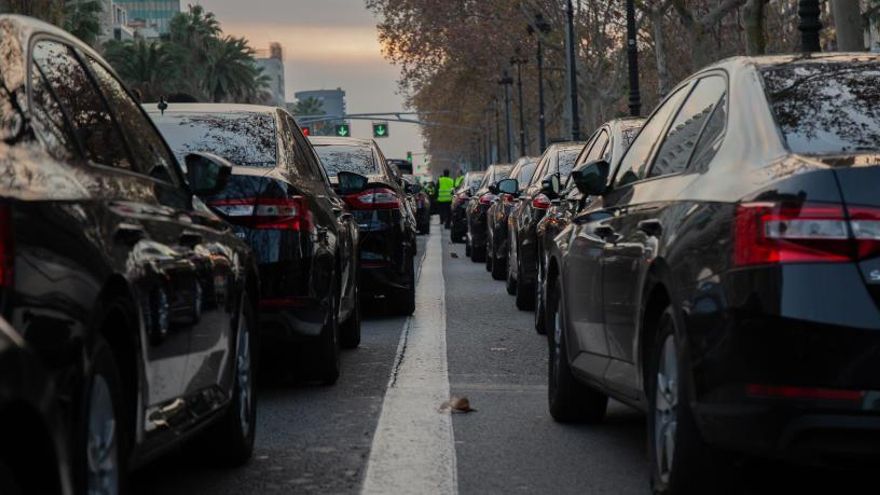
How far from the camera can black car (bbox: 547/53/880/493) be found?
16.8ft

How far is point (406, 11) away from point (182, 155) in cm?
5934

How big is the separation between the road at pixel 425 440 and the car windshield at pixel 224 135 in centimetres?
131

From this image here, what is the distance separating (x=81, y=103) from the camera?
563 centimetres

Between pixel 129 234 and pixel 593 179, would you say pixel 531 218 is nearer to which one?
pixel 593 179

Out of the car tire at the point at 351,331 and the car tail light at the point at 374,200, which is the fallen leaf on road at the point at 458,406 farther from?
the car tail light at the point at 374,200

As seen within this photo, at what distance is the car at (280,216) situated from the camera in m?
9.43

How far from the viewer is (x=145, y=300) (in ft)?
17.5

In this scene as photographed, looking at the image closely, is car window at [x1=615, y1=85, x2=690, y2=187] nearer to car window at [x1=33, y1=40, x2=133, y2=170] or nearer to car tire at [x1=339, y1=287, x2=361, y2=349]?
car window at [x1=33, y1=40, x2=133, y2=170]

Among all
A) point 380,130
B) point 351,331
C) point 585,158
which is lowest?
point 351,331

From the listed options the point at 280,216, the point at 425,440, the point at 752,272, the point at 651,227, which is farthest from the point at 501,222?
the point at 752,272

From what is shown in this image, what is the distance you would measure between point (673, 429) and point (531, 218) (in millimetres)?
10005

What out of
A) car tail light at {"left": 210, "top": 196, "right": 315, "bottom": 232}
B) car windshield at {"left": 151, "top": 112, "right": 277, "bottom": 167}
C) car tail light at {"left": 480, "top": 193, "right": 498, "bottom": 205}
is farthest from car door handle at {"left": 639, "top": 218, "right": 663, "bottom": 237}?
car tail light at {"left": 480, "top": 193, "right": 498, "bottom": 205}

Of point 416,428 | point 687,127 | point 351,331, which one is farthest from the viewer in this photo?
point 351,331

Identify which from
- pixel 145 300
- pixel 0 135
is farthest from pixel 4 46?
pixel 145 300
